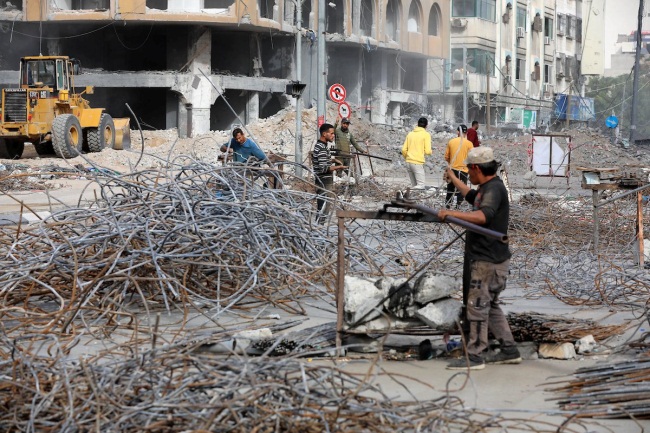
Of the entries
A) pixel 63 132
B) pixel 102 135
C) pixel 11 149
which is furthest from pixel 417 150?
pixel 11 149

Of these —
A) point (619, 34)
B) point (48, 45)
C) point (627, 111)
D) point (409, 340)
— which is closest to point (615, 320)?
A: point (409, 340)

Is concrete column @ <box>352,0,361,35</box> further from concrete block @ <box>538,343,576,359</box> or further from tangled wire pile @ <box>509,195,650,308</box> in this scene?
concrete block @ <box>538,343,576,359</box>

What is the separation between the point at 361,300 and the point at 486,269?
92cm

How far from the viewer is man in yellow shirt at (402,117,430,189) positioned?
19.8m

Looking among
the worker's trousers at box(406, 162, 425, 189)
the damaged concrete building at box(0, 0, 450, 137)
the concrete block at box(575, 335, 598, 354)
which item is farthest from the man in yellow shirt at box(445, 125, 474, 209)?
the damaged concrete building at box(0, 0, 450, 137)

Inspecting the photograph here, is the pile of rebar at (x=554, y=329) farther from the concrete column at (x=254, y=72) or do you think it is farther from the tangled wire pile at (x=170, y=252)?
the concrete column at (x=254, y=72)

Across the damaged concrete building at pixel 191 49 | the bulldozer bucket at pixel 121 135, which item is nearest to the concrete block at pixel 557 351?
the bulldozer bucket at pixel 121 135

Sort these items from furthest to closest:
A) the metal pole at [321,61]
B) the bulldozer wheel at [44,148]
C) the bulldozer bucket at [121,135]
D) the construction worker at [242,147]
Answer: the bulldozer bucket at [121,135], the bulldozer wheel at [44,148], the metal pole at [321,61], the construction worker at [242,147]

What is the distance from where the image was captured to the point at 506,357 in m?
7.16

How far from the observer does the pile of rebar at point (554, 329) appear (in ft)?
24.8

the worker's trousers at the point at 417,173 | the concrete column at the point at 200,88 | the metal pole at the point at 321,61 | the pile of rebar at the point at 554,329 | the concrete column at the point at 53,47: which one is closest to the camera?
the pile of rebar at the point at 554,329

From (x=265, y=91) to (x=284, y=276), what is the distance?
134 ft

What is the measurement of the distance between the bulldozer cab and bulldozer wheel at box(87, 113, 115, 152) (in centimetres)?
163

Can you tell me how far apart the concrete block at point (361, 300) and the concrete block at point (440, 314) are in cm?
31
